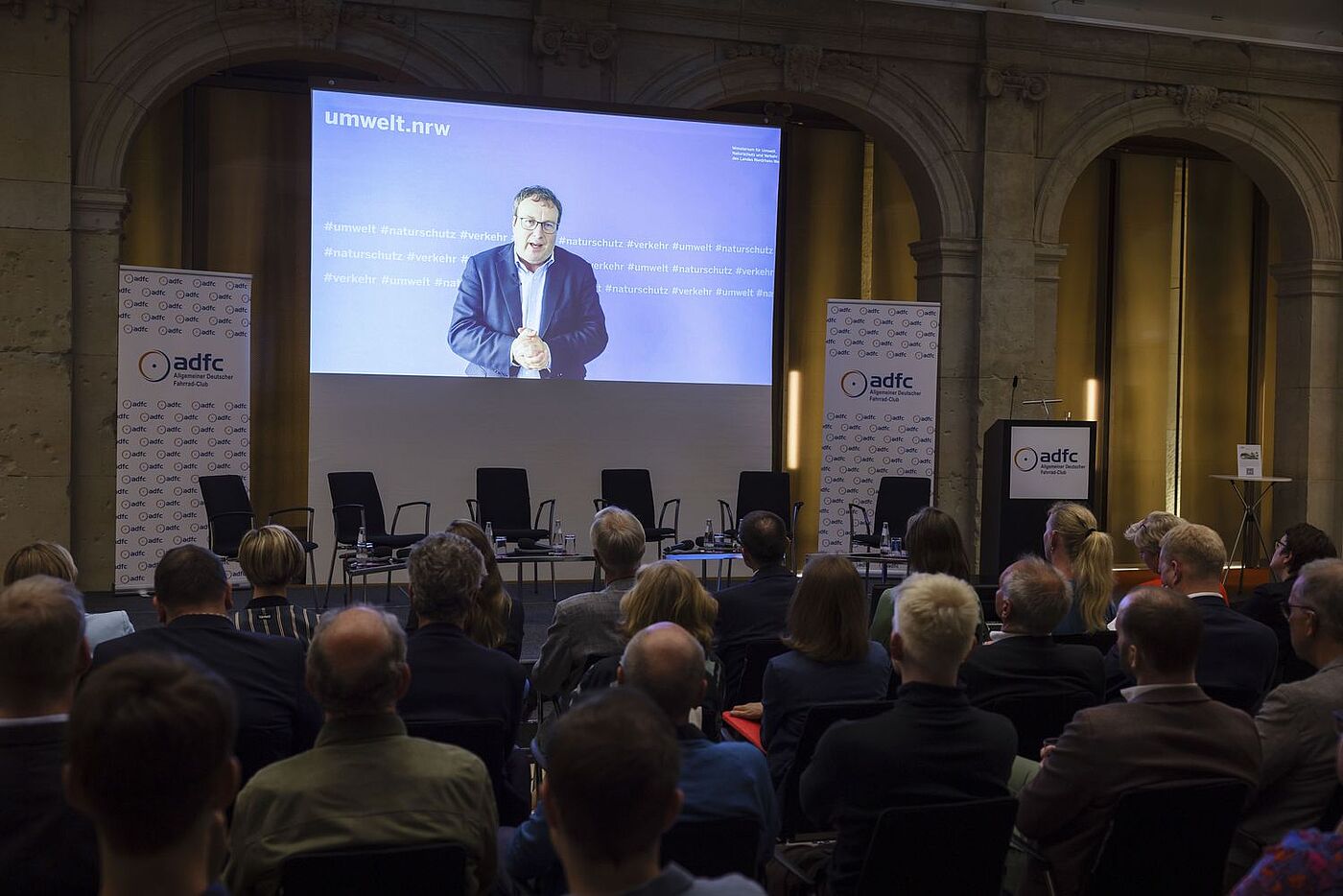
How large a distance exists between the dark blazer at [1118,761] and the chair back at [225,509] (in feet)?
20.1

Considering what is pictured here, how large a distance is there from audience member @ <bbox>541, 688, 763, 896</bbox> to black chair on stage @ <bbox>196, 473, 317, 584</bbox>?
254 inches

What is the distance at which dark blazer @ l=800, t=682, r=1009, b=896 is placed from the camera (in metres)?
2.33

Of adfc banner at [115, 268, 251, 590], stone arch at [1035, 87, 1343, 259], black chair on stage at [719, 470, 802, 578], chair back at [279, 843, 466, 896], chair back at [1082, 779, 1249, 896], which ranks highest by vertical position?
stone arch at [1035, 87, 1343, 259]

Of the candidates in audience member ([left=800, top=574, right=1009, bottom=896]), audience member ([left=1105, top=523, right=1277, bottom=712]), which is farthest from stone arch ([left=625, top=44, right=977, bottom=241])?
audience member ([left=800, top=574, right=1009, bottom=896])

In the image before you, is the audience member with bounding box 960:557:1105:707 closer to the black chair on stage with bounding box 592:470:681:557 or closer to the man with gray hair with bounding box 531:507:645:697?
the man with gray hair with bounding box 531:507:645:697

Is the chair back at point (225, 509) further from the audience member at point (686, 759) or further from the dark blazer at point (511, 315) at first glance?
the audience member at point (686, 759)

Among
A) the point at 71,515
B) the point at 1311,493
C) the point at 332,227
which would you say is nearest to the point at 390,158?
the point at 332,227

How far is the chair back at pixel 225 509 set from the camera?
24.9 feet

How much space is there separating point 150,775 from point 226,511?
22.7ft

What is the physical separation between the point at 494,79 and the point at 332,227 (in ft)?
5.39

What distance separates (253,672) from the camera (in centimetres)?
281

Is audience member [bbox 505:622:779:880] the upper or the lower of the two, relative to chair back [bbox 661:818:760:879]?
upper

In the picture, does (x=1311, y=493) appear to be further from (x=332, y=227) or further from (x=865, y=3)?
(x=332, y=227)

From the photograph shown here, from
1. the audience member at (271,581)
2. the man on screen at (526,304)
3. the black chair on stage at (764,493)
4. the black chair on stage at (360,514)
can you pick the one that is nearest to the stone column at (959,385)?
the black chair on stage at (764,493)
